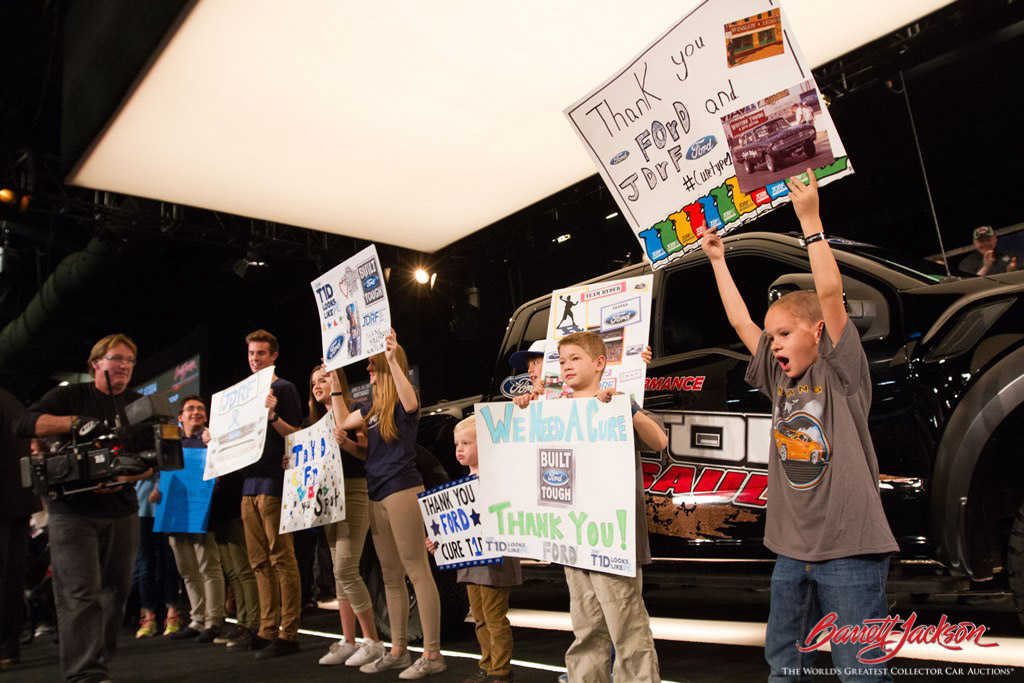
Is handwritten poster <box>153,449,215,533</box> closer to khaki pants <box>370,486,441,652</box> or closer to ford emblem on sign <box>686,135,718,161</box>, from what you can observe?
khaki pants <box>370,486,441,652</box>

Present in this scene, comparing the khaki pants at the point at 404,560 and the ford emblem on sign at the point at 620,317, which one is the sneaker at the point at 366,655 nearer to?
the khaki pants at the point at 404,560

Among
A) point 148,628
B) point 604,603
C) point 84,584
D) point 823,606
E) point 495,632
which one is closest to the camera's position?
point 823,606

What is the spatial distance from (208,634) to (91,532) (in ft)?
7.16

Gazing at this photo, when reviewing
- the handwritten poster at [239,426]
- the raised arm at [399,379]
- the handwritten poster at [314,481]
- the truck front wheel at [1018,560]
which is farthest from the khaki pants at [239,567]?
the truck front wheel at [1018,560]

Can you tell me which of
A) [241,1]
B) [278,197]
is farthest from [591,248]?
[241,1]

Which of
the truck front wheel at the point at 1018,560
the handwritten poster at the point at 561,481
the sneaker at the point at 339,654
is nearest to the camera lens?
the handwritten poster at the point at 561,481

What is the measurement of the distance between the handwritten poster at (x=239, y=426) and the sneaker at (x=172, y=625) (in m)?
2.05

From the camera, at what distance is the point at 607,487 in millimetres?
2730

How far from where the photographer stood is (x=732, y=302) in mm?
2812

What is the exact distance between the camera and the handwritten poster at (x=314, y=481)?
4.65 m

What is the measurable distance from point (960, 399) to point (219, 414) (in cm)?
453

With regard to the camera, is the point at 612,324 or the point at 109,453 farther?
the point at 109,453

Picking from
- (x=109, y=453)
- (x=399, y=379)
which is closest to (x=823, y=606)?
(x=399, y=379)

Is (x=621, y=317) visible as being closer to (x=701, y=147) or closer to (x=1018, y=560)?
(x=701, y=147)
